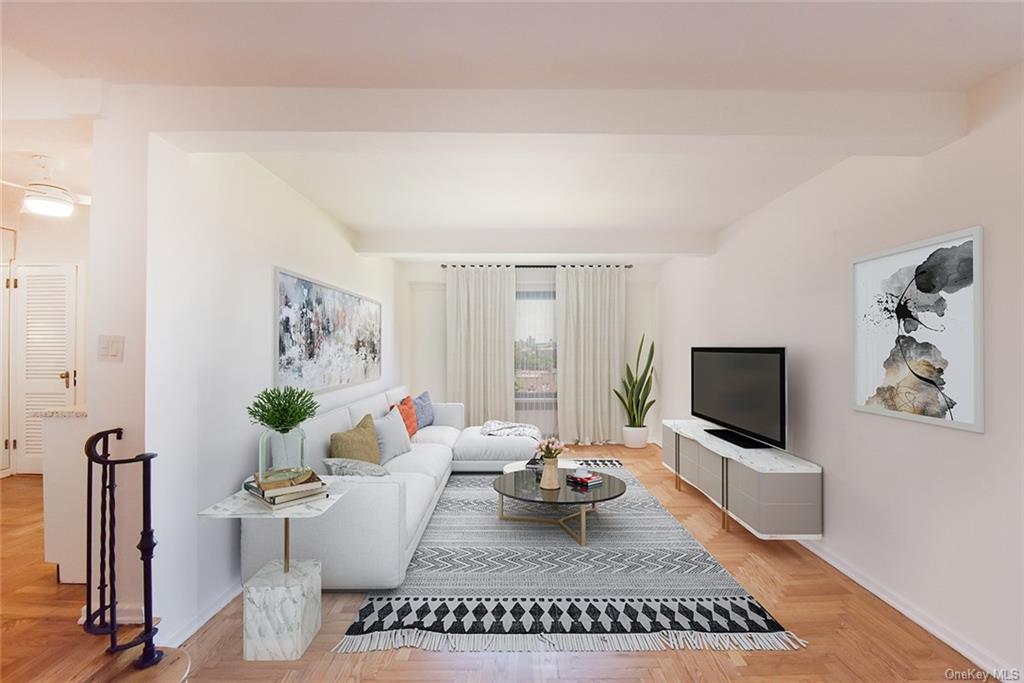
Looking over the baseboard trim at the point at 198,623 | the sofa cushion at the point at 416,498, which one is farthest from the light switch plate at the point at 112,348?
the sofa cushion at the point at 416,498

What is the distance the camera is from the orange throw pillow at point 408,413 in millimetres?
4832

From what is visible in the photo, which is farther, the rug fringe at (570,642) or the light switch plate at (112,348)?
the rug fringe at (570,642)

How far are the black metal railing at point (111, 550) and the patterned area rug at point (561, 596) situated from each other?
0.77 m

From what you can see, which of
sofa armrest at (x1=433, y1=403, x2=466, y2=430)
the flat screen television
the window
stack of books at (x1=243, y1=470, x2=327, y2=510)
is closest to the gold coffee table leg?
the flat screen television

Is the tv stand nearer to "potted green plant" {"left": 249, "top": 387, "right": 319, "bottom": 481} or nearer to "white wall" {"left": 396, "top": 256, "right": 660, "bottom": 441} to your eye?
"white wall" {"left": 396, "top": 256, "right": 660, "bottom": 441}

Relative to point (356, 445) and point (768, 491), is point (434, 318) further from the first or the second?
point (768, 491)

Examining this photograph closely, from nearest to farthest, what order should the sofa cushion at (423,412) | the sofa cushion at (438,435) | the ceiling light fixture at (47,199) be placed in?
the ceiling light fixture at (47,199)
the sofa cushion at (438,435)
the sofa cushion at (423,412)

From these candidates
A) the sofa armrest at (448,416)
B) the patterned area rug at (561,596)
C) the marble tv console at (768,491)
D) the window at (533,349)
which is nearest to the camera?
the patterned area rug at (561,596)

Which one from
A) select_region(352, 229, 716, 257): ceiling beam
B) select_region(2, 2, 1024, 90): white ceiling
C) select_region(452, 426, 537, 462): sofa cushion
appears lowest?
select_region(452, 426, 537, 462): sofa cushion

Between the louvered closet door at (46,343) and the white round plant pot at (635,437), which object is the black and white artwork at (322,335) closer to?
the louvered closet door at (46,343)

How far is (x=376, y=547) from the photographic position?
2502mm

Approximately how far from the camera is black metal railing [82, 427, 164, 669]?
178 centimetres

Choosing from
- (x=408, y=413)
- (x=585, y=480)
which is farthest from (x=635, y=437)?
(x=408, y=413)

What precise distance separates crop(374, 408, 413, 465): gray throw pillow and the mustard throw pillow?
0.29 m
